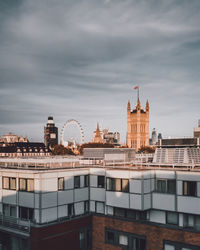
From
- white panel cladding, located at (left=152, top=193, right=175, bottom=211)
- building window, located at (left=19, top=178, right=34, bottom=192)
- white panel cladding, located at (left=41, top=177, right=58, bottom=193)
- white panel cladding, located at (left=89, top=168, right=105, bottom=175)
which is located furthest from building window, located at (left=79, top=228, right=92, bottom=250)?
white panel cladding, located at (left=152, top=193, right=175, bottom=211)

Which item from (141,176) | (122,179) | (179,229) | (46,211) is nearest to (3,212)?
(46,211)

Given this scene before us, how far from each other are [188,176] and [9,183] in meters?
22.0

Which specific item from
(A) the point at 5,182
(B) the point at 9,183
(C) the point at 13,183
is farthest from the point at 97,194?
(A) the point at 5,182

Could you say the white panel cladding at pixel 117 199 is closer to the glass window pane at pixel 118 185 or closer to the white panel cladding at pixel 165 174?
the glass window pane at pixel 118 185

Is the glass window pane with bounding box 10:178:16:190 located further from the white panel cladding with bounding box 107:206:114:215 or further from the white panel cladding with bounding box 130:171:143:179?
the white panel cladding with bounding box 130:171:143:179

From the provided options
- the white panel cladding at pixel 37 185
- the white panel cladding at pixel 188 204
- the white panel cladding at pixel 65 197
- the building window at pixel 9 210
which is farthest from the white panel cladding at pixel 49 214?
the white panel cladding at pixel 188 204

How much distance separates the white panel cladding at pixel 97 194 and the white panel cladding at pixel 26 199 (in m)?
8.26

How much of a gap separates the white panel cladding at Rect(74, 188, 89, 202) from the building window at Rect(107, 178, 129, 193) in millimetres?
4299

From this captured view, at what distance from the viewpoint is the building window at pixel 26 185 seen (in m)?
Answer: 35.9

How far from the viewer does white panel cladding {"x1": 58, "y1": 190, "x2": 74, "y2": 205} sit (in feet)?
121

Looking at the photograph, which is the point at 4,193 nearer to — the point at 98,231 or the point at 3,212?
the point at 3,212

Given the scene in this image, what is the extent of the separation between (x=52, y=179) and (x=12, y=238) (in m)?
10.2

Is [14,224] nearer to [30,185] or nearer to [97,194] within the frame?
[30,185]

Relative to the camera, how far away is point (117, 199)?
117ft
